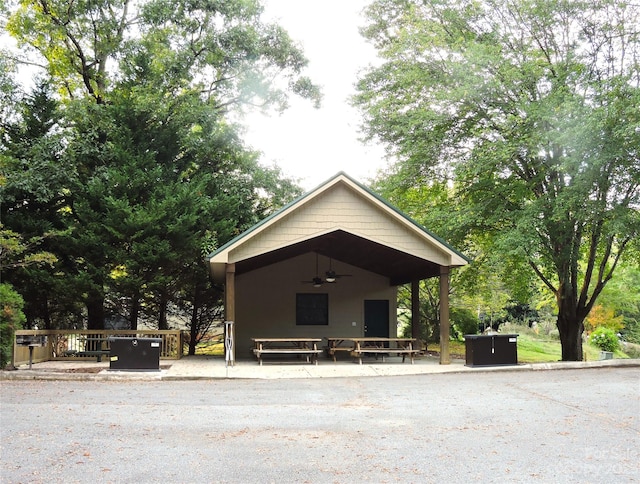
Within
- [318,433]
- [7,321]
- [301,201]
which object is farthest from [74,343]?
[318,433]

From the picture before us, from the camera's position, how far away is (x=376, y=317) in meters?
20.9

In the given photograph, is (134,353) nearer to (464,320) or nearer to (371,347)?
(371,347)

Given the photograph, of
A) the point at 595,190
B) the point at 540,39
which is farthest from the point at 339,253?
the point at 540,39

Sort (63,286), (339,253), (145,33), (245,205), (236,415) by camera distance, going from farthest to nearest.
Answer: (145,33) < (245,205) < (339,253) < (63,286) < (236,415)

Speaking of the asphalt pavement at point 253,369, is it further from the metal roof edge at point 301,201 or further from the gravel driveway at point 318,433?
the metal roof edge at point 301,201

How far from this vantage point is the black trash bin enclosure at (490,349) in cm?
1531

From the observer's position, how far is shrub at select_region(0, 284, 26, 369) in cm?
1377

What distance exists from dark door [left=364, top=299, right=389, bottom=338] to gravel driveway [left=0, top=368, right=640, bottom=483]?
349 inches

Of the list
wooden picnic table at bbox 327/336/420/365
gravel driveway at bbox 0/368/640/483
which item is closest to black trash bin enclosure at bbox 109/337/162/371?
gravel driveway at bbox 0/368/640/483

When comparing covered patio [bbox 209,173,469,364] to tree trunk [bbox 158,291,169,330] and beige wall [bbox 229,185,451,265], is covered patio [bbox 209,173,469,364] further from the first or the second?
tree trunk [bbox 158,291,169,330]

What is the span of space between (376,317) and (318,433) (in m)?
13.6

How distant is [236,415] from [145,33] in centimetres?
2012

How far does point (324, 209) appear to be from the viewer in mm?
15312

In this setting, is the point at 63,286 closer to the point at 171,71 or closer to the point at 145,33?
the point at 171,71
